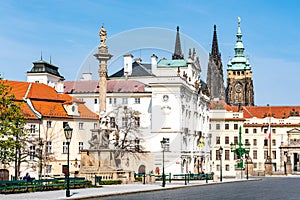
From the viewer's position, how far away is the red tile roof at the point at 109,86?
84.1m

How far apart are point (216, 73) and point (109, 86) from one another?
113m

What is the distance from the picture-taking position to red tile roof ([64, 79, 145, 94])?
84.1m

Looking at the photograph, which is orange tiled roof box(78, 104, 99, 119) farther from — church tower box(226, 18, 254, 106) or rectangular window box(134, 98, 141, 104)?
church tower box(226, 18, 254, 106)

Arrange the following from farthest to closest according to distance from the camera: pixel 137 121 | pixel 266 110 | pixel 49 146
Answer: pixel 266 110 < pixel 137 121 < pixel 49 146

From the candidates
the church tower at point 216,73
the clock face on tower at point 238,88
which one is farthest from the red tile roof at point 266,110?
the clock face on tower at point 238,88

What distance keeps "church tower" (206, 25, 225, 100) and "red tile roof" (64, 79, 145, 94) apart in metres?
101

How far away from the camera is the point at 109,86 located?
8625cm

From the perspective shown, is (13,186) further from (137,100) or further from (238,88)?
(238,88)

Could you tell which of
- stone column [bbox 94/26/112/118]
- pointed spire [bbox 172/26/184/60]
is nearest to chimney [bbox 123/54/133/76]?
stone column [bbox 94/26/112/118]

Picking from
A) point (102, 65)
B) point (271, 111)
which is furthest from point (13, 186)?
point (271, 111)

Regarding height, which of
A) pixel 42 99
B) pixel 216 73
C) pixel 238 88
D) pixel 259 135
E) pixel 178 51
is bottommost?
pixel 259 135

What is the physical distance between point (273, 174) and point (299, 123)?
76.9ft

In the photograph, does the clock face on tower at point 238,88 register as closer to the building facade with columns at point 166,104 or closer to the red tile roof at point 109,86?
the building facade with columns at point 166,104

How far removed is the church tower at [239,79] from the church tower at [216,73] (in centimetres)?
397
